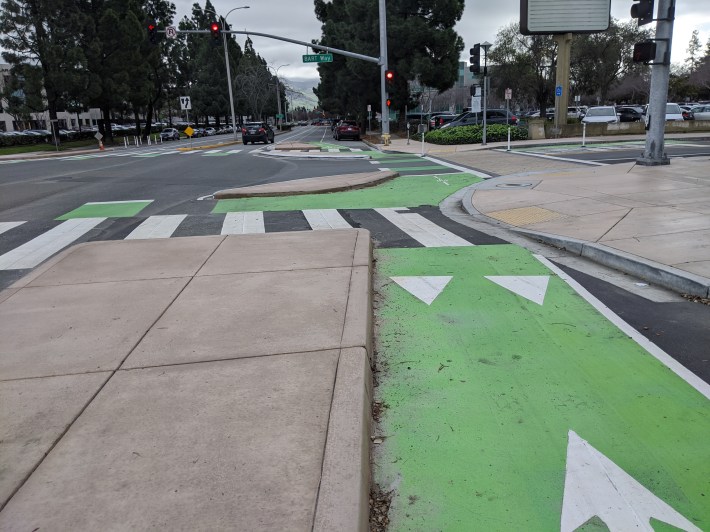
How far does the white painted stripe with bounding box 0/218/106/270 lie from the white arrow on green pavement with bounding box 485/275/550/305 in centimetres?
578

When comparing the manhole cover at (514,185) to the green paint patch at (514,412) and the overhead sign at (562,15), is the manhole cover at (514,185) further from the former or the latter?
the overhead sign at (562,15)

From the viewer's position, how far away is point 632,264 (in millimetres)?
6289

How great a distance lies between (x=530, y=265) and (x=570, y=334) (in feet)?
6.81

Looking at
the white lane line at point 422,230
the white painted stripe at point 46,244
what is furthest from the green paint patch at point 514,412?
the white painted stripe at point 46,244

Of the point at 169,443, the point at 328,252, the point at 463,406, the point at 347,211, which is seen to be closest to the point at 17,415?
the point at 169,443

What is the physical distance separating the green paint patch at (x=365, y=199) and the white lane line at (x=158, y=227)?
0.94 m

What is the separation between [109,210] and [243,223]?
3.60 metres

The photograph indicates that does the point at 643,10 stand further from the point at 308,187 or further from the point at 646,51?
the point at 308,187

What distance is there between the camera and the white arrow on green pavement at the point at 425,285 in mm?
5535

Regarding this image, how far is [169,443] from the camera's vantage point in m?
2.92

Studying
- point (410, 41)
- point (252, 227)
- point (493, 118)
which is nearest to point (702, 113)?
point (493, 118)

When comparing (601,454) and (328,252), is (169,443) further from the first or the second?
(328,252)

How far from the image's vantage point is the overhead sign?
2870cm

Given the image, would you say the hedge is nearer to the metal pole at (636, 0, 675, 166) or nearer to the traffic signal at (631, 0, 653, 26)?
the metal pole at (636, 0, 675, 166)
